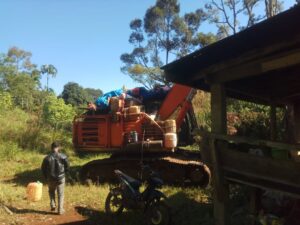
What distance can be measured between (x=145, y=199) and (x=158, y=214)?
1.51 ft

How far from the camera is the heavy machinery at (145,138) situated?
40.5 ft

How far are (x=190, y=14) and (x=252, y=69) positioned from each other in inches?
1473

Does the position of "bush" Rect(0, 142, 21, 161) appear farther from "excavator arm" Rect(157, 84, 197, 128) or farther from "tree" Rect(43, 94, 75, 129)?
"excavator arm" Rect(157, 84, 197, 128)

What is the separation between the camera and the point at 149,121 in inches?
502

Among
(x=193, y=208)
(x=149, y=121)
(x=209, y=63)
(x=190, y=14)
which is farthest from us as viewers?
(x=190, y=14)

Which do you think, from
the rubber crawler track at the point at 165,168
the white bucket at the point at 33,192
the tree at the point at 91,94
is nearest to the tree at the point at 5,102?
the rubber crawler track at the point at 165,168

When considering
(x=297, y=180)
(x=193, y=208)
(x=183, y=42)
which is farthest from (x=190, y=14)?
(x=297, y=180)

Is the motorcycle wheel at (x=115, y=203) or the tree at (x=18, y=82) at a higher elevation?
the tree at (x=18, y=82)

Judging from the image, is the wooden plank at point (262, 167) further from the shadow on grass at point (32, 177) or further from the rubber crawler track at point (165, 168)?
the shadow on grass at point (32, 177)

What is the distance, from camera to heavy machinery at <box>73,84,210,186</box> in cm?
1234

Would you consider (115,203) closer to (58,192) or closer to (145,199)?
(145,199)

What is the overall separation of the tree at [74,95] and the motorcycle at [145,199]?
35170 millimetres

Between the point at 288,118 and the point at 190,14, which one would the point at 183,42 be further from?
the point at 288,118

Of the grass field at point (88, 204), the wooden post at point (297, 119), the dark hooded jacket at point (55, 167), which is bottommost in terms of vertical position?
the grass field at point (88, 204)
